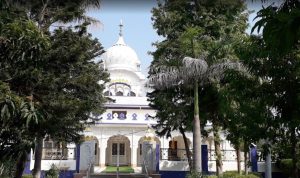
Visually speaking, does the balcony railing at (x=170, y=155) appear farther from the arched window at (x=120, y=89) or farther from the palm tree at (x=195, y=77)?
the arched window at (x=120, y=89)

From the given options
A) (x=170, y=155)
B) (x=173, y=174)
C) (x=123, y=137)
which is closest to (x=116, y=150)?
(x=123, y=137)

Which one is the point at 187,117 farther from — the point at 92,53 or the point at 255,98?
the point at 255,98

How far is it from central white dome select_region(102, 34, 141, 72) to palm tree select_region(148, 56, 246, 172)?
2707cm

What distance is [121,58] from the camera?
45.3 m

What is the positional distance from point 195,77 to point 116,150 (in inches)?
884

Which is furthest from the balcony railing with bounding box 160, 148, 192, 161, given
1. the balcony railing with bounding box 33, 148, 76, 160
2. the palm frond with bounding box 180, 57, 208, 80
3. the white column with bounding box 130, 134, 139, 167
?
the white column with bounding box 130, 134, 139, 167

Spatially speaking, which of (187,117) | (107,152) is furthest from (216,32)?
(107,152)

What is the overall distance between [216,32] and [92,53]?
20.4ft

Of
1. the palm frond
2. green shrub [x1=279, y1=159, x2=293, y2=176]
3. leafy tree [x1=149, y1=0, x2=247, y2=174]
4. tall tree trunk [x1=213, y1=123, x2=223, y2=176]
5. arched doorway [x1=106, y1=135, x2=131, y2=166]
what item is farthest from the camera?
arched doorway [x1=106, y1=135, x2=131, y2=166]

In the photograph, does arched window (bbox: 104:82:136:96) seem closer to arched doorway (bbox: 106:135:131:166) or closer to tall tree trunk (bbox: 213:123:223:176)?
arched doorway (bbox: 106:135:131:166)

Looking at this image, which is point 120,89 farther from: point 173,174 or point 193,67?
point 193,67

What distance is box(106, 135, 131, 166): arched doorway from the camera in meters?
36.8

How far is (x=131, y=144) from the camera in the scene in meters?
35.0

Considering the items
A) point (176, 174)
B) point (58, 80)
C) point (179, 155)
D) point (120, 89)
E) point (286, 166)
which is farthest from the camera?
point (120, 89)
